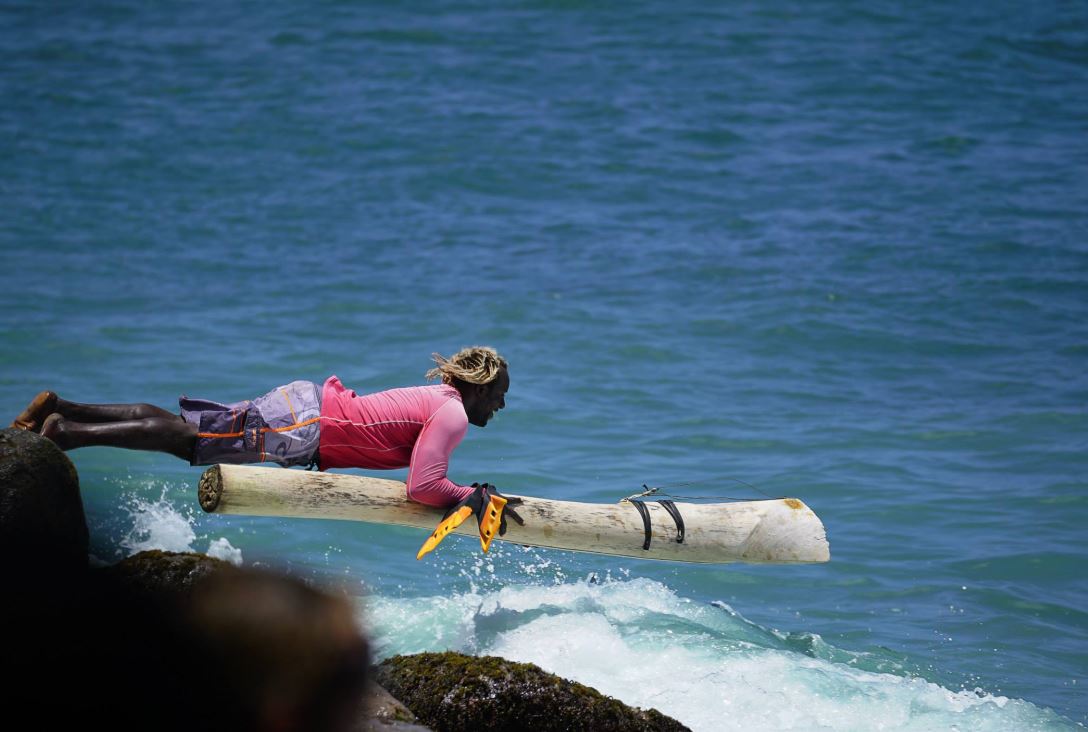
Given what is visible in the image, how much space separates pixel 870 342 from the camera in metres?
14.9

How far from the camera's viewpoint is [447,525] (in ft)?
22.2

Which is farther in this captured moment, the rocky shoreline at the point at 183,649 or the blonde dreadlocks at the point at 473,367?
the blonde dreadlocks at the point at 473,367

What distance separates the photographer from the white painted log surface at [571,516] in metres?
6.52

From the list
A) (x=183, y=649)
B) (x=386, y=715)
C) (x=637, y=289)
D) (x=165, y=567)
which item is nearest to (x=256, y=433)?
(x=165, y=567)

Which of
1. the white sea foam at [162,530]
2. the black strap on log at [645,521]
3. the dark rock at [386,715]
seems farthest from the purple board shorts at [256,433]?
the dark rock at [386,715]

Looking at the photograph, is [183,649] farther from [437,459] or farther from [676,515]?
Result: [676,515]

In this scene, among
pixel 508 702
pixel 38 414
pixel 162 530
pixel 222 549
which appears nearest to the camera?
pixel 508 702

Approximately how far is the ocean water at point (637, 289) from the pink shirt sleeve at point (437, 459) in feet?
3.38

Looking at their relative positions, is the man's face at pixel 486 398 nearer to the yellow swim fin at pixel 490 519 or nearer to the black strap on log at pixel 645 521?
the yellow swim fin at pixel 490 519

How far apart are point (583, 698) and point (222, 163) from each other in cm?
1727

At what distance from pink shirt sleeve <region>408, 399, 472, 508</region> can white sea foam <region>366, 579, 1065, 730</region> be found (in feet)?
2.60

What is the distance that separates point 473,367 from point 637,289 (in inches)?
378

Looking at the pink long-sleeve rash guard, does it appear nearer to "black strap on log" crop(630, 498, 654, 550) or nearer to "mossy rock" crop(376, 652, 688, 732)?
"black strap on log" crop(630, 498, 654, 550)

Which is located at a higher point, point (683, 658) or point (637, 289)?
point (637, 289)
